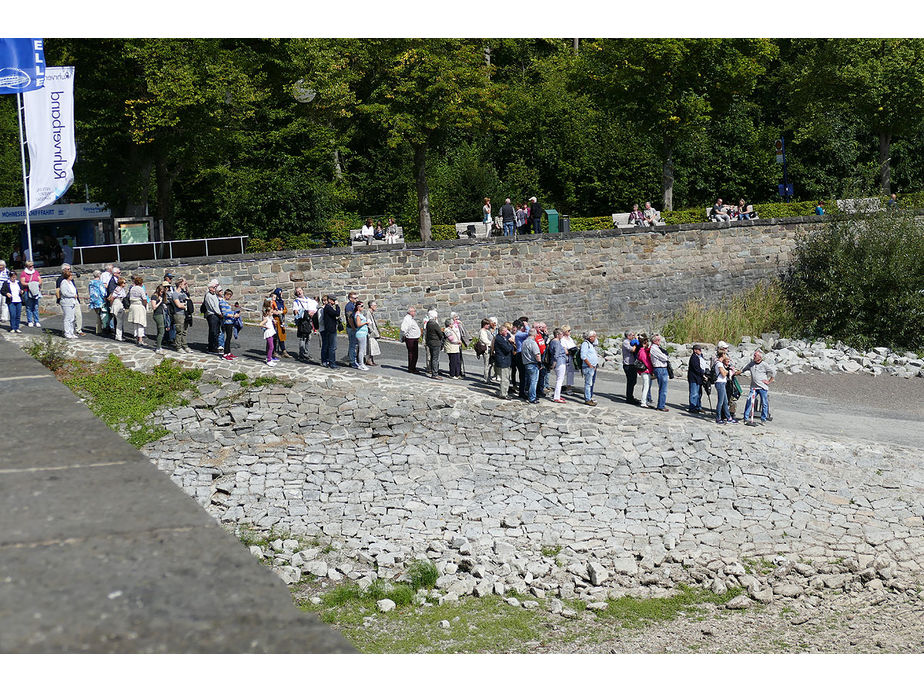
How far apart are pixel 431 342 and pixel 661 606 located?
8.98 meters

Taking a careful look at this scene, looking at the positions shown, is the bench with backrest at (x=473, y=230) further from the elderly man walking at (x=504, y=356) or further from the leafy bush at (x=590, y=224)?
the elderly man walking at (x=504, y=356)

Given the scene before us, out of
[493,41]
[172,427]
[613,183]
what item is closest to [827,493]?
[172,427]

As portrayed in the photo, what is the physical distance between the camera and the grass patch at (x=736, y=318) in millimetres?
31953

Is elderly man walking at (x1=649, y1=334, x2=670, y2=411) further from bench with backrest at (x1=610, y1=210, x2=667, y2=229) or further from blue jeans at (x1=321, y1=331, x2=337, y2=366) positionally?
bench with backrest at (x1=610, y1=210, x2=667, y2=229)

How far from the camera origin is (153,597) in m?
2.62

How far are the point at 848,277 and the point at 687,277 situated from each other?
16.4ft

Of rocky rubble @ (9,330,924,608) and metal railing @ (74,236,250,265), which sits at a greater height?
metal railing @ (74,236,250,265)

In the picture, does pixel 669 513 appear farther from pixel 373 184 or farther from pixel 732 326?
pixel 373 184

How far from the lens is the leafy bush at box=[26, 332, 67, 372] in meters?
16.0

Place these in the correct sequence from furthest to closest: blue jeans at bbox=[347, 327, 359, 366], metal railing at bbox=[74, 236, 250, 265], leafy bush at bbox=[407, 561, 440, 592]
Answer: metal railing at bbox=[74, 236, 250, 265]
blue jeans at bbox=[347, 327, 359, 366]
leafy bush at bbox=[407, 561, 440, 592]

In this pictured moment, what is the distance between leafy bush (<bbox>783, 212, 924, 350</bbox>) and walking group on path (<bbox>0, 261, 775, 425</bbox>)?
473 inches

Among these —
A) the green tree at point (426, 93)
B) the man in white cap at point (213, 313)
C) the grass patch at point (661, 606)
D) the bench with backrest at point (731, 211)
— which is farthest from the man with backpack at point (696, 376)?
the bench with backrest at point (731, 211)

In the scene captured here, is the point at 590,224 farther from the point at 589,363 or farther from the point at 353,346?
the point at 353,346

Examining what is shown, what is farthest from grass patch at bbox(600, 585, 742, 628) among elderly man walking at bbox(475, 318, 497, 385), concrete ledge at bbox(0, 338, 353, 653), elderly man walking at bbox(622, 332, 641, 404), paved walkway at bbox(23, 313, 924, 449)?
concrete ledge at bbox(0, 338, 353, 653)
